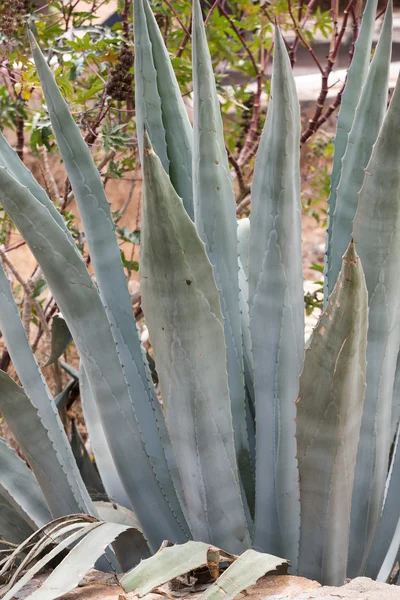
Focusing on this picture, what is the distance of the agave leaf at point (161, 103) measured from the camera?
1089mm

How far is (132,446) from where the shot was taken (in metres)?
1.04

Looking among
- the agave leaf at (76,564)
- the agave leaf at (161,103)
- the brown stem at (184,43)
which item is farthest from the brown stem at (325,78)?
the agave leaf at (76,564)

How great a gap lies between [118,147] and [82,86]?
0.87m

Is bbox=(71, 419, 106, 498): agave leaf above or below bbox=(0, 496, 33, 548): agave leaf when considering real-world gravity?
above

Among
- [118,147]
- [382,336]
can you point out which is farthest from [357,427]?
[118,147]

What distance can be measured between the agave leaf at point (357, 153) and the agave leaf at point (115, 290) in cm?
30

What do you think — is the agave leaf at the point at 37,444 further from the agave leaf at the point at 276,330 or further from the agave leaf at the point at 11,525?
the agave leaf at the point at 276,330

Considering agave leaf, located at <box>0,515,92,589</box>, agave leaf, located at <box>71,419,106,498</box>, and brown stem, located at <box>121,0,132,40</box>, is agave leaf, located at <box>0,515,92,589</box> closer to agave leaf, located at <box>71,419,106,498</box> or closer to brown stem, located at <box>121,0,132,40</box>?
agave leaf, located at <box>71,419,106,498</box>

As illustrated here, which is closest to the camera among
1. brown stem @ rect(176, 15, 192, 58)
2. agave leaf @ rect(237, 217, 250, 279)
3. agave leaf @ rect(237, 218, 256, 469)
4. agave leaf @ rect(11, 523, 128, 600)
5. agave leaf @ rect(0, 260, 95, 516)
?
agave leaf @ rect(11, 523, 128, 600)

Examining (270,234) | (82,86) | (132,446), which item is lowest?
(132,446)

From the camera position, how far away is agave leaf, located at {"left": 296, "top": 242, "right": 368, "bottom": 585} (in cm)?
76

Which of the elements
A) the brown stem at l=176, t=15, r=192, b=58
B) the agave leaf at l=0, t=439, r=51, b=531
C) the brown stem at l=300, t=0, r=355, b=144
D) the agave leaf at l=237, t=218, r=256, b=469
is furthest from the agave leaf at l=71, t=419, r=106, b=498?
the brown stem at l=176, t=15, r=192, b=58

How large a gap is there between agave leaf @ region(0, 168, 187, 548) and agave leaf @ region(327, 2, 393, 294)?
341mm

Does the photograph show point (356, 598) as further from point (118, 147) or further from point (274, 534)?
point (118, 147)
